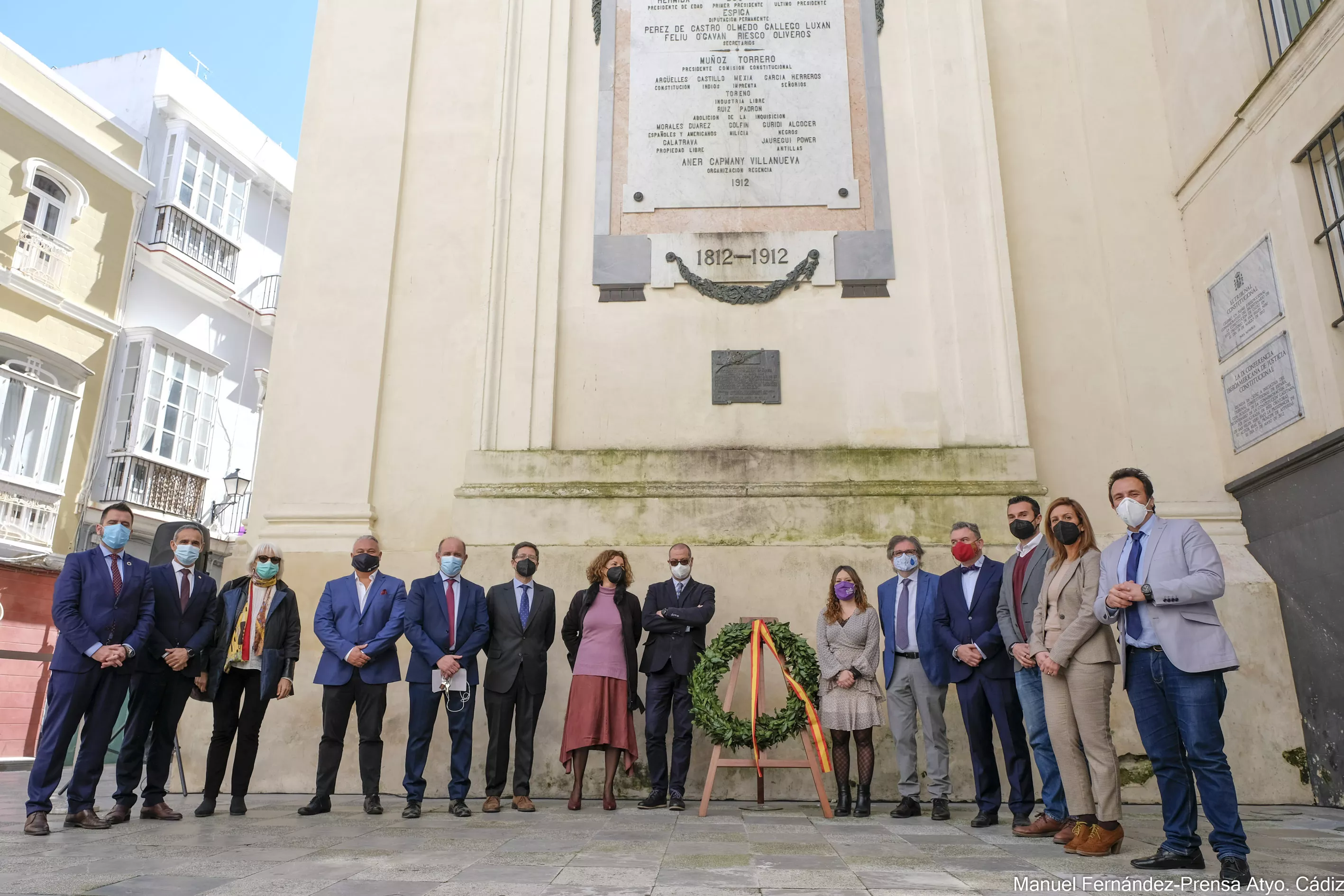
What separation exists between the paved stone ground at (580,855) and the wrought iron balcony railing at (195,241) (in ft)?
41.1

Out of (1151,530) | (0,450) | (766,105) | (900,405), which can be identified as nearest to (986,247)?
(900,405)

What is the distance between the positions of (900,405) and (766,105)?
305cm

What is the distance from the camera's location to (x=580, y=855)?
4254 mm

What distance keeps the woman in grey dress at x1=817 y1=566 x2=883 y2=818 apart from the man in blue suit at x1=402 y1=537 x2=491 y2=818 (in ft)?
7.44

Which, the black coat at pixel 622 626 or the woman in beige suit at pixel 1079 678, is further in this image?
the black coat at pixel 622 626

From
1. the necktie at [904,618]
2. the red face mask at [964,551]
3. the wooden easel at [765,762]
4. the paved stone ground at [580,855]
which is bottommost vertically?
the paved stone ground at [580,855]

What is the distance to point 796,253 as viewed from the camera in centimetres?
847

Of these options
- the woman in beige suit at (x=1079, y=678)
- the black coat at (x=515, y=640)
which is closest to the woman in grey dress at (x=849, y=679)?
the woman in beige suit at (x=1079, y=678)

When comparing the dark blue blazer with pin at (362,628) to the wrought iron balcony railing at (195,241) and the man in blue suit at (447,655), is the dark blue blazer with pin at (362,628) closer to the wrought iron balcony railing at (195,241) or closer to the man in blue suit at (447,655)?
the man in blue suit at (447,655)

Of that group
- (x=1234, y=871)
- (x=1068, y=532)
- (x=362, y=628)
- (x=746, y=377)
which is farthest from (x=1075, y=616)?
(x=362, y=628)

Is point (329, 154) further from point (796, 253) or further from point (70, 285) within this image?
point (70, 285)

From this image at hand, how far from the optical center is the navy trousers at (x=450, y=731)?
604 centimetres

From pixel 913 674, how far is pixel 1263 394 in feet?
11.8

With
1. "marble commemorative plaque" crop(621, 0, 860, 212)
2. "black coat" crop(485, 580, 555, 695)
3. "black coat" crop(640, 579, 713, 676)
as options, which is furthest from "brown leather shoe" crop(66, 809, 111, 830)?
"marble commemorative plaque" crop(621, 0, 860, 212)
